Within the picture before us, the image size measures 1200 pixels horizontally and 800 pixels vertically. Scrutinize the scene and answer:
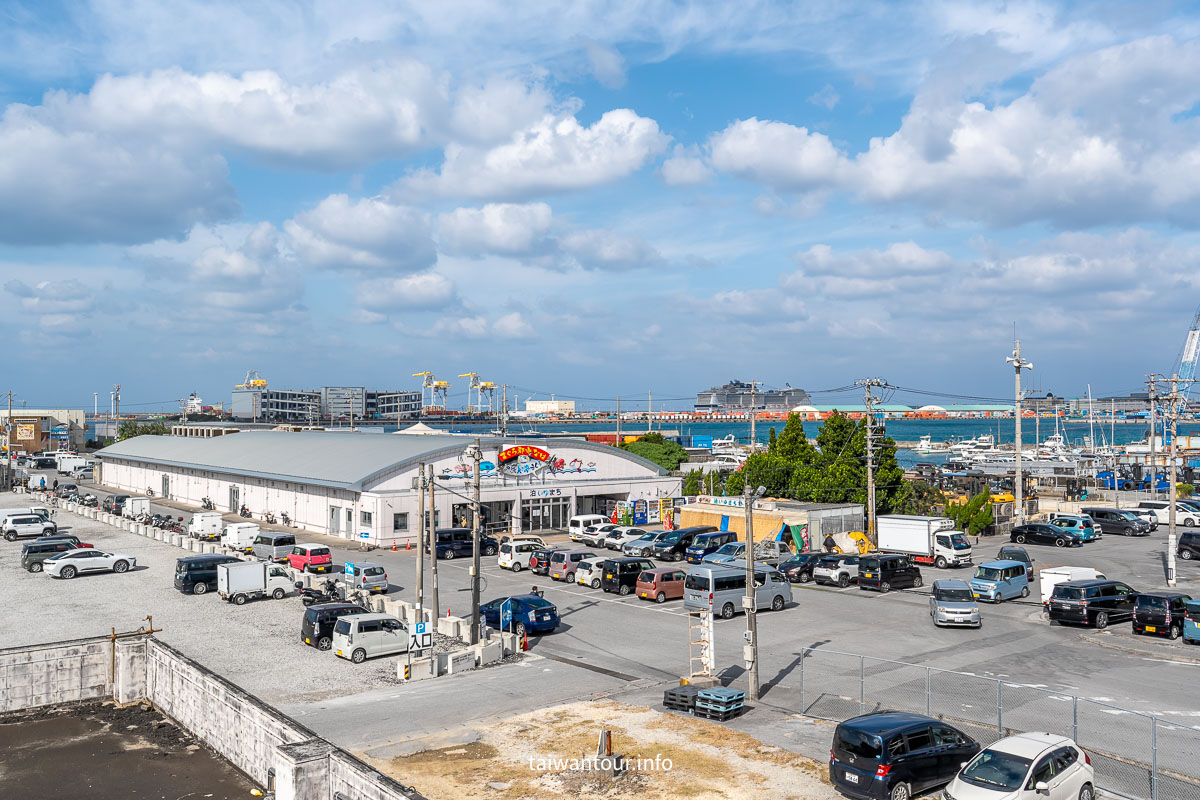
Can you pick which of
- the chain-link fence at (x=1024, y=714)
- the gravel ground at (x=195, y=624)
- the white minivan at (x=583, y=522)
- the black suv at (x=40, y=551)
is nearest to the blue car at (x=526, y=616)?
the gravel ground at (x=195, y=624)

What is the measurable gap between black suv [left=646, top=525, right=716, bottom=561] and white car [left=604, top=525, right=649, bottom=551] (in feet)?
7.21

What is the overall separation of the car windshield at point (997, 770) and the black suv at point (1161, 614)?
20.3 meters

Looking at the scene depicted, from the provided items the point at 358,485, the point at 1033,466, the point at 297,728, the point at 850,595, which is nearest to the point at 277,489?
the point at 358,485

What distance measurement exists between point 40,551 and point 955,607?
147 feet

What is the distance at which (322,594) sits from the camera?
128 feet

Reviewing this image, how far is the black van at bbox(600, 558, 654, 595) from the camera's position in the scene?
4147 cm

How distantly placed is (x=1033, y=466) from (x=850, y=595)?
7196cm

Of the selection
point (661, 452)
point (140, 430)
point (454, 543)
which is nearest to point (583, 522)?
point (454, 543)

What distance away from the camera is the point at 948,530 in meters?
51.7

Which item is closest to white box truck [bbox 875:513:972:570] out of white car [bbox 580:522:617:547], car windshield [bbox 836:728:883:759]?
white car [bbox 580:522:617:547]

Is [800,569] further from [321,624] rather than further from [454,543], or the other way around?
[321,624]

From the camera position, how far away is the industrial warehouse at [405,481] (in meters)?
56.8

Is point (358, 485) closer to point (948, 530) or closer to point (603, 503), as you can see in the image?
point (603, 503)

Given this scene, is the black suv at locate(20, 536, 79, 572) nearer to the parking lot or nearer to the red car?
the parking lot
